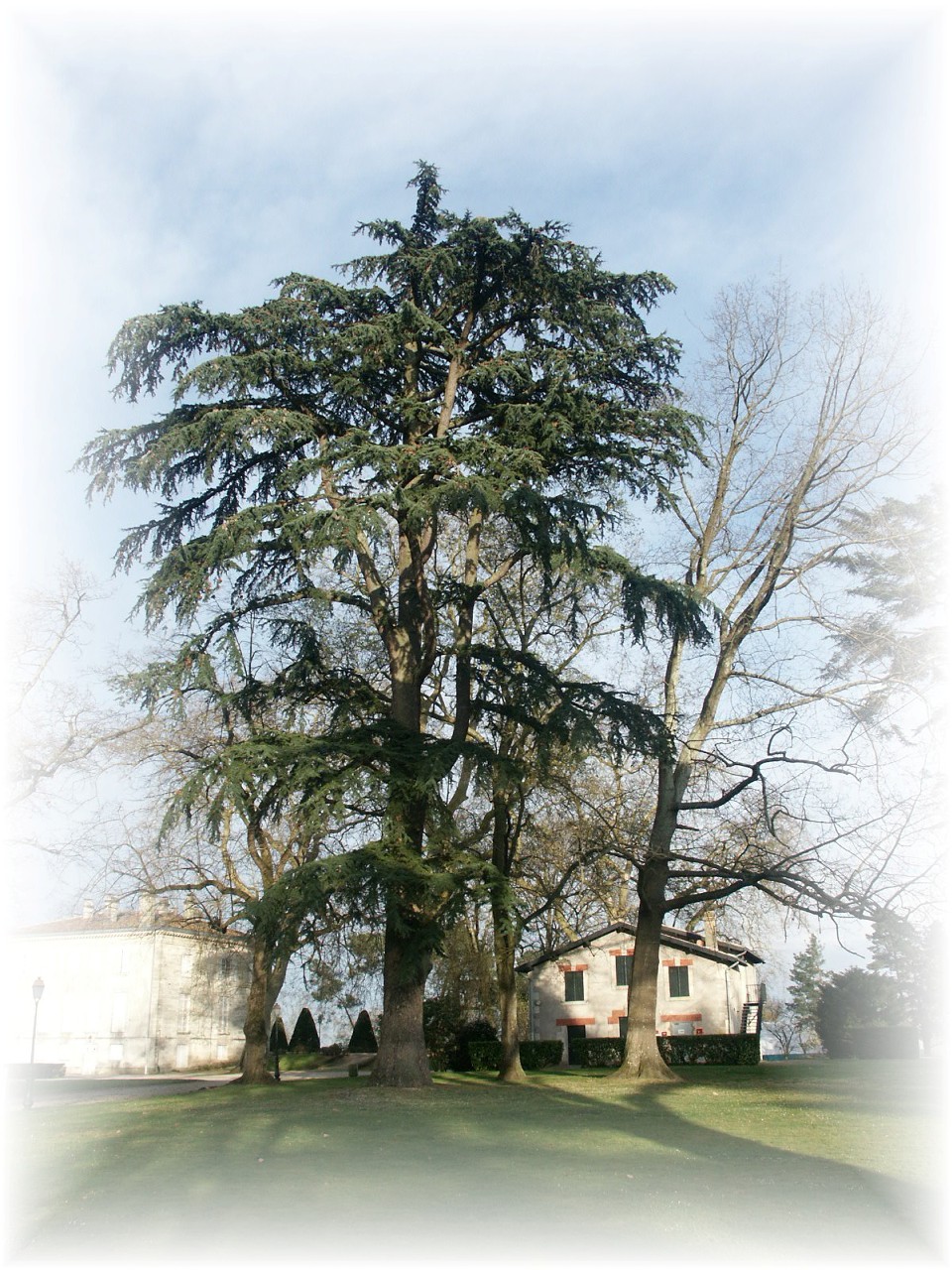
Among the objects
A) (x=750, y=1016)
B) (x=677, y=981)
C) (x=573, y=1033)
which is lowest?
(x=573, y=1033)

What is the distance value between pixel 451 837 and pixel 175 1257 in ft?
32.1

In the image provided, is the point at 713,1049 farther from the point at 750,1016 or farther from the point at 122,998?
the point at 122,998

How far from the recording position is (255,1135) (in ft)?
39.1

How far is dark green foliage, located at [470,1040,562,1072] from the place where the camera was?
32.2 metres

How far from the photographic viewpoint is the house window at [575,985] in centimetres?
3747

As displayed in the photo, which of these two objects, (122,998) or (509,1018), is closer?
(509,1018)

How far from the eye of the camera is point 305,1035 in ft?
137

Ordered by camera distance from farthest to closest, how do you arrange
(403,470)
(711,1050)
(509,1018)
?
(711,1050)
(509,1018)
(403,470)

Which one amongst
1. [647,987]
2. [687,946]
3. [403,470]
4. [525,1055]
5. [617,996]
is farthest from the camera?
[617,996]

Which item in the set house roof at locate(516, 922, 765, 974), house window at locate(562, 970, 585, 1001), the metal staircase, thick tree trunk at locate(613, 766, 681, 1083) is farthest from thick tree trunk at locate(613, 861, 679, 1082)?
house window at locate(562, 970, 585, 1001)

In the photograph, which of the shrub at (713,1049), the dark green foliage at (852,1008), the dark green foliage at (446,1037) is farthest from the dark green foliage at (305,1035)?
the dark green foliage at (852,1008)

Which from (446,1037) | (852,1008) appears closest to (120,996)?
(446,1037)

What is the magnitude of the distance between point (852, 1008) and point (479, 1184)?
38418mm

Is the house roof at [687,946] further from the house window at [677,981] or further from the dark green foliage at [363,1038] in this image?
the dark green foliage at [363,1038]
